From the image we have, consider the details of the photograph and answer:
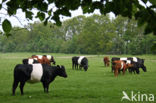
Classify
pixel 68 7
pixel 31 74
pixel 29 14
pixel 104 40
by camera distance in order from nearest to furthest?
1. pixel 68 7
2. pixel 29 14
3. pixel 31 74
4. pixel 104 40

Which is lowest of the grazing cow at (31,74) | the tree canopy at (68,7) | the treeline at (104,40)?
the grazing cow at (31,74)

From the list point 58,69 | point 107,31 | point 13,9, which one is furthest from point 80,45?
point 13,9

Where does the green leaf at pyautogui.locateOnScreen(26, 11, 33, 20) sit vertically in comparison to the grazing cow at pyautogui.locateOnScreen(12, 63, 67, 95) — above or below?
above

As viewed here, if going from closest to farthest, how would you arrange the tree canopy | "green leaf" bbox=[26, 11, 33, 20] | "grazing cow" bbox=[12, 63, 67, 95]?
the tree canopy, "green leaf" bbox=[26, 11, 33, 20], "grazing cow" bbox=[12, 63, 67, 95]

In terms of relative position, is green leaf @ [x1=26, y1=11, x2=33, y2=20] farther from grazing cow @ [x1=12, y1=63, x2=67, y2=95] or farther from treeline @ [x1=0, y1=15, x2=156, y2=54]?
treeline @ [x1=0, y1=15, x2=156, y2=54]

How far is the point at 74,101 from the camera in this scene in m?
7.74

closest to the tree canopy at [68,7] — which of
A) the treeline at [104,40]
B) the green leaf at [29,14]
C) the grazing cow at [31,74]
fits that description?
the green leaf at [29,14]

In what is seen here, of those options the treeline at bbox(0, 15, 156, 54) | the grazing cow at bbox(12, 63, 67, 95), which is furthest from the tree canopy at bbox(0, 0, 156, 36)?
the treeline at bbox(0, 15, 156, 54)

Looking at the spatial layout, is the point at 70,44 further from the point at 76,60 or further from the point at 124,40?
the point at 76,60

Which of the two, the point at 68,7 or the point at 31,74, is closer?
the point at 68,7

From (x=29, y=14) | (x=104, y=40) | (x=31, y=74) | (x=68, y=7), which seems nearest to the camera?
(x=68, y=7)

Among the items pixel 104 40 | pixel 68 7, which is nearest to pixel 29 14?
pixel 68 7

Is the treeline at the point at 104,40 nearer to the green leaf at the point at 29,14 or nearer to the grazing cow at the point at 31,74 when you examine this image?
the grazing cow at the point at 31,74

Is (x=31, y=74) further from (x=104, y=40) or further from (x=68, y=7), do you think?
(x=104, y=40)
